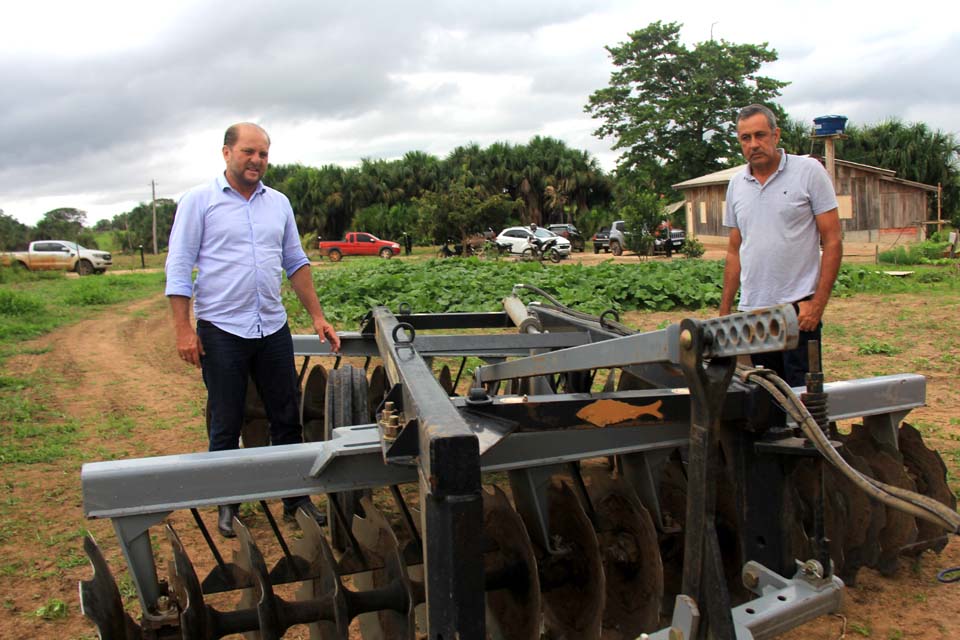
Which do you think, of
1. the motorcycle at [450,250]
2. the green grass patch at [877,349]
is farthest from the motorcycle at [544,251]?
the green grass patch at [877,349]

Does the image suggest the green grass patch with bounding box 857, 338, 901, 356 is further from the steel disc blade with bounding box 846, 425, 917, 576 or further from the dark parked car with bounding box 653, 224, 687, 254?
the dark parked car with bounding box 653, 224, 687, 254

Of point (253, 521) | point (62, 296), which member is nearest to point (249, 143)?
point (253, 521)

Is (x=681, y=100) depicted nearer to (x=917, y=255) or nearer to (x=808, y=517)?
(x=917, y=255)

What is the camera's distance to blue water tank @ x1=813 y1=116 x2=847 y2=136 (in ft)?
46.2

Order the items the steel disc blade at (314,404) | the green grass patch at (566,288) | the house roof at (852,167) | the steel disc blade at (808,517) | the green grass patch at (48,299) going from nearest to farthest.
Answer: the steel disc blade at (808,517) < the steel disc blade at (314,404) < the green grass patch at (48,299) < the green grass patch at (566,288) < the house roof at (852,167)

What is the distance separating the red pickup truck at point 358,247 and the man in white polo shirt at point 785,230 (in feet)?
109

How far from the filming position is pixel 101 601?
6.55ft

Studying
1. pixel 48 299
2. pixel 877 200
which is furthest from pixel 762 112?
pixel 877 200

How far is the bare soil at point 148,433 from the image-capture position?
303cm

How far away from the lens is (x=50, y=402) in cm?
720

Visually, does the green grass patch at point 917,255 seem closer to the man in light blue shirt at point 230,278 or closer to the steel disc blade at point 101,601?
the man in light blue shirt at point 230,278

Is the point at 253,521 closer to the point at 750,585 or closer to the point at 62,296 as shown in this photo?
the point at 750,585

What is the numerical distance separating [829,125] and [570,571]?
1381 cm

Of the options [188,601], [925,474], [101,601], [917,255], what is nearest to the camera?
[101,601]
